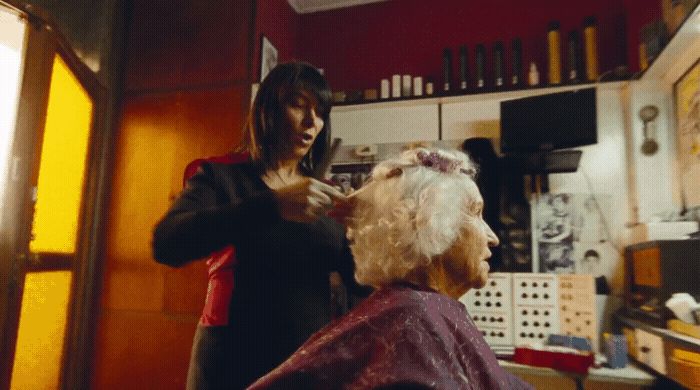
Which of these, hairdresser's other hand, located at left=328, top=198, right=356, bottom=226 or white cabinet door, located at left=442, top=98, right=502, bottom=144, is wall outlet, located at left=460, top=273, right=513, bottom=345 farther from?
hairdresser's other hand, located at left=328, top=198, right=356, bottom=226

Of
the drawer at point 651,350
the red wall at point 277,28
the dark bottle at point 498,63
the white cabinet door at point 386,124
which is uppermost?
the red wall at point 277,28

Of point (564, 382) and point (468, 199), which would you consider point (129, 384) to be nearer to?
point (564, 382)

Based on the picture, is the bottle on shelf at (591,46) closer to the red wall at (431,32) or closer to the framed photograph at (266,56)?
the red wall at (431,32)

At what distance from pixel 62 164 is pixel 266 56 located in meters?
1.54

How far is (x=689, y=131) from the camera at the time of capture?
104 inches

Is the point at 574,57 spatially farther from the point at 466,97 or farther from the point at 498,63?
the point at 466,97

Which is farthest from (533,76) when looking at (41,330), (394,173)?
(41,330)

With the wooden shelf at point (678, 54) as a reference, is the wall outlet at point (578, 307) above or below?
below

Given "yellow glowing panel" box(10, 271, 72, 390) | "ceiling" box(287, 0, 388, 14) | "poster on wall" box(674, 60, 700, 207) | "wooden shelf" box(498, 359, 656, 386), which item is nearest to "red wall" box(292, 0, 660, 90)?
"ceiling" box(287, 0, 388, 14)

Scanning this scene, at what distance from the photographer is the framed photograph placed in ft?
11.6

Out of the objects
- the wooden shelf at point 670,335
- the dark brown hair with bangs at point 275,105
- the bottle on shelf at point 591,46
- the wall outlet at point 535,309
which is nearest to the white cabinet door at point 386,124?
the bottle on shelf at point 591,46

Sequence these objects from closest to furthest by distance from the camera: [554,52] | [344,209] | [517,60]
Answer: [344,209] → [554,52] → [517,60]

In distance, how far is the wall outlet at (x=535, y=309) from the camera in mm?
2656

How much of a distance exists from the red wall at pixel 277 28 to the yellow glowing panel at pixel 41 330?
1826 mm
